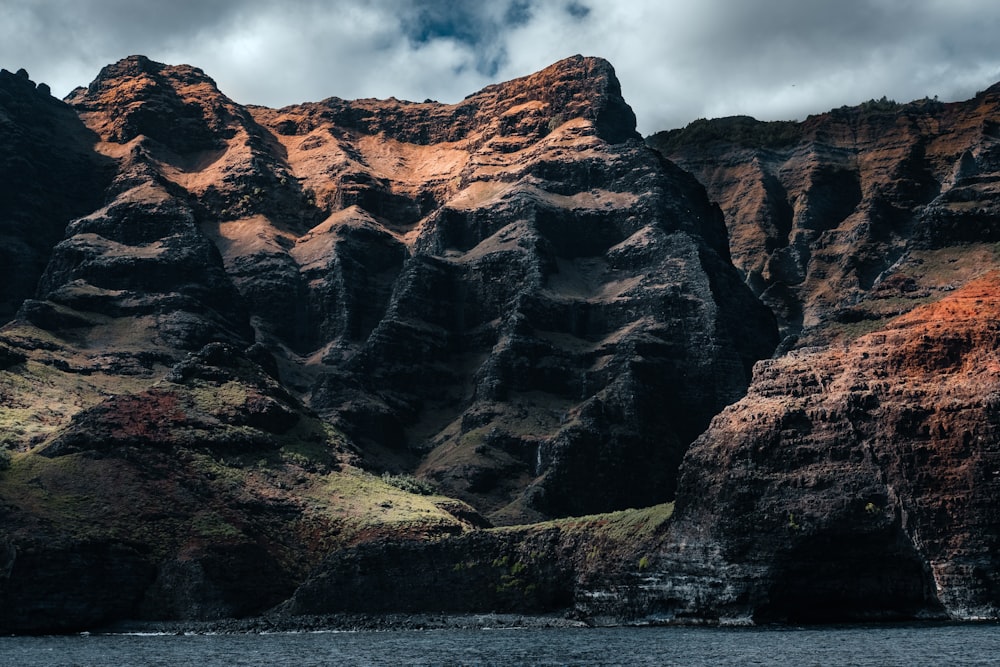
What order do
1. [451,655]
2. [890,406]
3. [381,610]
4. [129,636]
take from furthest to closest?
[381,610]
[129,636]
[890,406]
[451,655]

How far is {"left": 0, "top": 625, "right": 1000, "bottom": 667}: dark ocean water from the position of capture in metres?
70.1

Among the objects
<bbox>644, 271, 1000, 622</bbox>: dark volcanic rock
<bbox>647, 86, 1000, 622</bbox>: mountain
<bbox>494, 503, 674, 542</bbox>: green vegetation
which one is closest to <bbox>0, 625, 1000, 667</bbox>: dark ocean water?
<bbox>644, 271, 1000, 622</bbox>: dark volcanic rock

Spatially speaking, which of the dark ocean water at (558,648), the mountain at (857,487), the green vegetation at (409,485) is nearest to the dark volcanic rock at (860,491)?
the mountain at (857,487)

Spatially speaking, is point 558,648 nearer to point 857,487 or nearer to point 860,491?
point 860,491

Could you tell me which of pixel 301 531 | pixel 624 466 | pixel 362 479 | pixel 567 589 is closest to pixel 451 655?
pixel 567 589

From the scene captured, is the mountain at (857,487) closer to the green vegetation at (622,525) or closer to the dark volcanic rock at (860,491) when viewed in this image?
the dark volcanic rock at (860,491)

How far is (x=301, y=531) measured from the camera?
137m

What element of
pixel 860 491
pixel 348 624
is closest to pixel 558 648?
pixel 860 491

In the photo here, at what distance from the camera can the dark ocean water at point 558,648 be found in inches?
2758

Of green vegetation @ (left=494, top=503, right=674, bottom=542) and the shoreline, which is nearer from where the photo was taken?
green vegetation @ (left=494, top=503, right=674, bottom=542)

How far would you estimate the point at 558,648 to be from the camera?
83.2 meters

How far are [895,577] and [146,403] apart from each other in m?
96.9

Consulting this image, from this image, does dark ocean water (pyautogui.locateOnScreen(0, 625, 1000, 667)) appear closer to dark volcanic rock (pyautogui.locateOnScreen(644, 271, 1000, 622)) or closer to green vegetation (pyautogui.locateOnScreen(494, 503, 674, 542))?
dark volcanic rock (pyautogui.locateOnScreen(644, 271, 1000, 622))

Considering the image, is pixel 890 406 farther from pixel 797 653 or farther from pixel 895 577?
pixel 797 653
